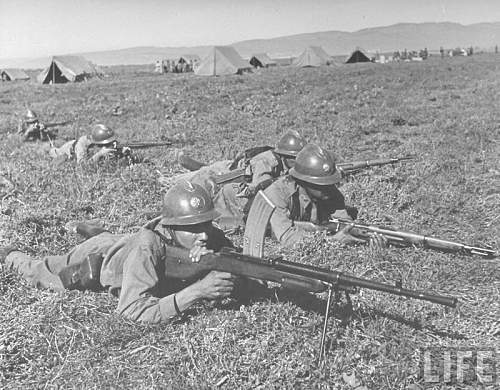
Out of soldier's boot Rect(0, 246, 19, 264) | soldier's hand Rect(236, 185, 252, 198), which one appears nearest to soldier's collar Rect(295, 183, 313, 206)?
soldier's hand Rect(236, 185, 252, 198)

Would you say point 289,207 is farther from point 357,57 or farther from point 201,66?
point 357,57

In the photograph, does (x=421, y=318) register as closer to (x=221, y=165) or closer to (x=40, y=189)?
(x=221, y=165)

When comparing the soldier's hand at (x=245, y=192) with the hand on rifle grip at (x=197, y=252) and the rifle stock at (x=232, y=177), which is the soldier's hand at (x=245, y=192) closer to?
the rifle stock at (x=232, y=177)

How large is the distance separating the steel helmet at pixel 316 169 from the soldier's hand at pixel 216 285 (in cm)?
202

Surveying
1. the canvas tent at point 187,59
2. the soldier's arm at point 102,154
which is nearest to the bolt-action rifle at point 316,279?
the soldier's arm at point 102,154

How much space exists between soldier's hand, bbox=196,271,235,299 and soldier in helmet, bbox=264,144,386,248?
5.55 feet

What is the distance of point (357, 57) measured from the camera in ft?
201

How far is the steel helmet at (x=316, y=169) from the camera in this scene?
6.00 metres

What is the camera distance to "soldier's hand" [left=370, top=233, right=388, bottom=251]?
5.65 meters

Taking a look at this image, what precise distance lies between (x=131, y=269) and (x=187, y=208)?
693 millimetres

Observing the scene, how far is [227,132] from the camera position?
14656 mm

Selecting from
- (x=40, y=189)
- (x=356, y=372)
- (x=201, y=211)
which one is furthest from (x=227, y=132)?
(x=356, y=372)

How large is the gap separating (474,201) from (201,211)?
4582mm

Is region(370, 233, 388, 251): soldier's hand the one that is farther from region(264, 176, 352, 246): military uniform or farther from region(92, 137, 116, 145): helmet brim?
region(92, 137, 116, 145): helmet brim
